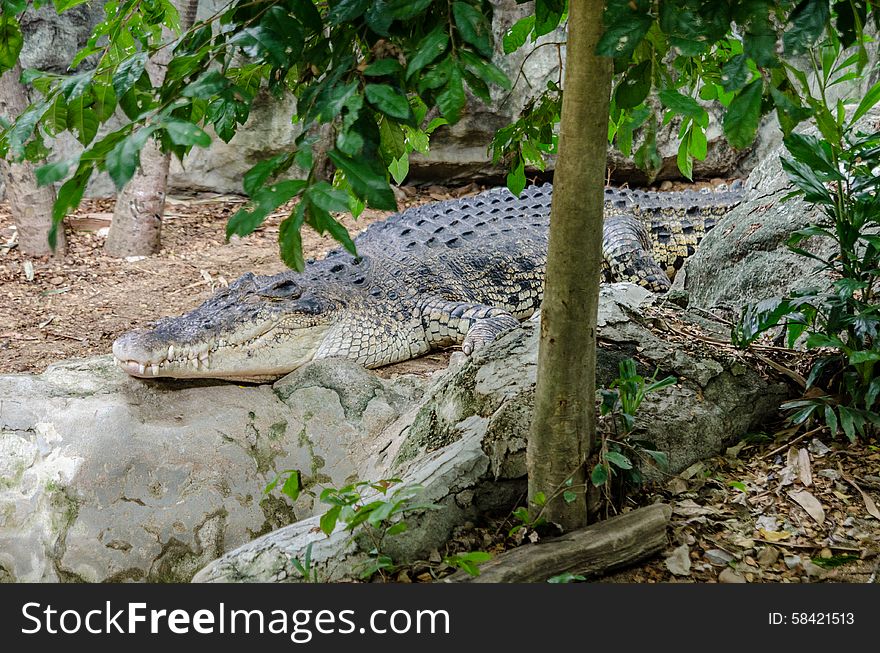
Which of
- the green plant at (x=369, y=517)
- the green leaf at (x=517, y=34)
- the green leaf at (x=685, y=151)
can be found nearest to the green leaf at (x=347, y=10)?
the green leaf at (x=517, y=34)

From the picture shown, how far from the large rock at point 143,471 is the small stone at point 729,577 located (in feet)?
5.20

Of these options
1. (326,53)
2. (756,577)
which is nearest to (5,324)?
(326,53)

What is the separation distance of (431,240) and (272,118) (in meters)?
→ 2.68

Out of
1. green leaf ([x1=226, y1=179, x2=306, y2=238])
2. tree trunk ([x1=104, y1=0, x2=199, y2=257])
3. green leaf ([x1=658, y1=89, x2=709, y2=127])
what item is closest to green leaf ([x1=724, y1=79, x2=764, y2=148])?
green leaf ([x1=658, y1=89, x2=709, y2=127])

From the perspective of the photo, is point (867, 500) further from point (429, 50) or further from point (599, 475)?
point (429, 50)

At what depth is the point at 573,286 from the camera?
1.71 metres

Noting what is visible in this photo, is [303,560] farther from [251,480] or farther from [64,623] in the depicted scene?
[251,480]

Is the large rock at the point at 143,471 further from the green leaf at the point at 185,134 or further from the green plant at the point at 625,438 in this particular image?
the green leaf at the point at 185,134

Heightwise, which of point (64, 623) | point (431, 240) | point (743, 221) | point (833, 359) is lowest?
point (64, 623)

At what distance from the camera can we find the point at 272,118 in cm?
707

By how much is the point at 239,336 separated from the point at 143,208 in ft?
7.82

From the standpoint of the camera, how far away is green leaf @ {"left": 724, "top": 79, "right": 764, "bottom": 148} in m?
1.29

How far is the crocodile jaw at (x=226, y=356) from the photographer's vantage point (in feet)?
11.2

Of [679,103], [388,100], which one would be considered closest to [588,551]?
[679,103]
